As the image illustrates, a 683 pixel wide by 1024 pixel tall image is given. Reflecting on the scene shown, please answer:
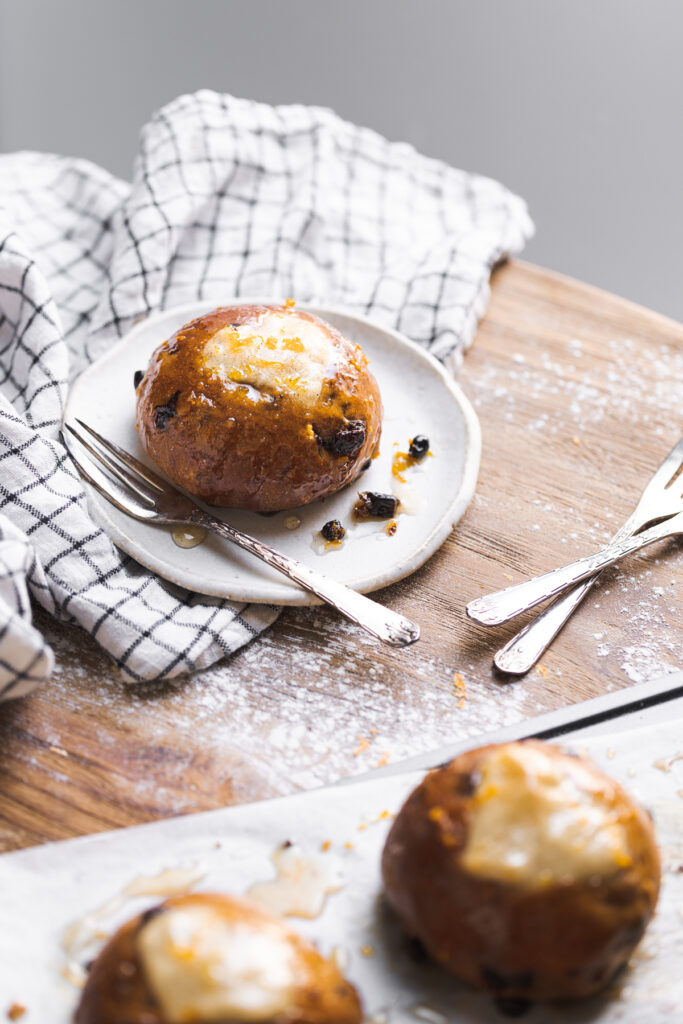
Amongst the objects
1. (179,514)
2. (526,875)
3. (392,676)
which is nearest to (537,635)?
(392,676)

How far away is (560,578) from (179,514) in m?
0.69

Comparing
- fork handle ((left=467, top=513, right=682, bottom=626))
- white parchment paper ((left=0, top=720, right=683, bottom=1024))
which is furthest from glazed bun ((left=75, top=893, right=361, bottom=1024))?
fork handle ((left=467, top=513, right=682, bottom=626))

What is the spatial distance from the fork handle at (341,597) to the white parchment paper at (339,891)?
24cm

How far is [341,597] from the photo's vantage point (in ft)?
4.89

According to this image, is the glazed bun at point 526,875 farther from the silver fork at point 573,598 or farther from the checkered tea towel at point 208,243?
the checkered tea towel at point 208,243

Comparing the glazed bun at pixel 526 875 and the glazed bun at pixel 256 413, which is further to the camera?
the glazed bun at pixel 256 413

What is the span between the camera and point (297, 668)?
4.84ft

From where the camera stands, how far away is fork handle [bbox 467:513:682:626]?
1.52m

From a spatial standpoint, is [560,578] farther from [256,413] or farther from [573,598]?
[256,413]

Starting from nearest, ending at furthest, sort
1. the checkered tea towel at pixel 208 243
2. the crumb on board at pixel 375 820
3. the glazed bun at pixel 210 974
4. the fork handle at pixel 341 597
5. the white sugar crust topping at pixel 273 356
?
1. the glazed bun at pixel 210 974
2. the crumb on board at pixel 375 820
3. the fork handle at pixel 341 597
4. the white sugar crust topping at pixel 273 356
5. the checkered tea towel at pixel 208 243

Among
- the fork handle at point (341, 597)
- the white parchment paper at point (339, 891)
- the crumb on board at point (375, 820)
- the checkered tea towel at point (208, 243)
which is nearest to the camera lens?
the white parchment paper at point (339, 891)

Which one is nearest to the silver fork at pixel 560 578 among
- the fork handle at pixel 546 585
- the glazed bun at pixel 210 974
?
the fork handle at pixel 546 585

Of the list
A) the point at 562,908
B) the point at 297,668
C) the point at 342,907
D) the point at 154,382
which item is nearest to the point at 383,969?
the point at 342,907

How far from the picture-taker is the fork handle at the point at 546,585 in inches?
59.8
